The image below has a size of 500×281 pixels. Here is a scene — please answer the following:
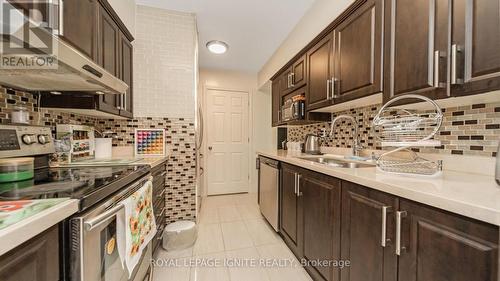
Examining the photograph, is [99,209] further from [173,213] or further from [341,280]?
[173,213]

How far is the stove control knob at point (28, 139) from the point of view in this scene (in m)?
1.13

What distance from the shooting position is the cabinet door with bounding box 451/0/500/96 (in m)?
0.77

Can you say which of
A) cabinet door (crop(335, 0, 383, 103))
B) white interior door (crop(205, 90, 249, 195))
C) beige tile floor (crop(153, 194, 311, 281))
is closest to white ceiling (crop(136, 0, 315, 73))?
cabinet door (crop(335, 0, 383, 103))

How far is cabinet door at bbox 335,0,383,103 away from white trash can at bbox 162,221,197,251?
186 centimetres

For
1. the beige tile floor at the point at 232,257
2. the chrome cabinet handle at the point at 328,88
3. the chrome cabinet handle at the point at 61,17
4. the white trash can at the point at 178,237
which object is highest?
the chrome cabinet handle at the point at 61,17

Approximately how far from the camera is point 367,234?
3.21 ft

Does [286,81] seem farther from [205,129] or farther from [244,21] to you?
[205,129]

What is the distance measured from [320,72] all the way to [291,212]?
4.50 ft

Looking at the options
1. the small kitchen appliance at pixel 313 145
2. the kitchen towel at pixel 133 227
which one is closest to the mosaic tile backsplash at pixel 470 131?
the small kitchen appliance at pixel 313 145

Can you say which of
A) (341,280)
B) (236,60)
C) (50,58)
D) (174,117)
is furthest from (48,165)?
(236,60)

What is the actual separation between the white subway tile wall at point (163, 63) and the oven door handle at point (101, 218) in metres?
1.52

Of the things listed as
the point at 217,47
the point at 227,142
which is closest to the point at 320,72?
the point at 217,47

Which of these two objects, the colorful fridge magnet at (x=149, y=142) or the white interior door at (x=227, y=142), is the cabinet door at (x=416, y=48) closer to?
the colorful fridge magnet at (x=149, y=142)

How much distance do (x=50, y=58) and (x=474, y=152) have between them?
6.93ft
